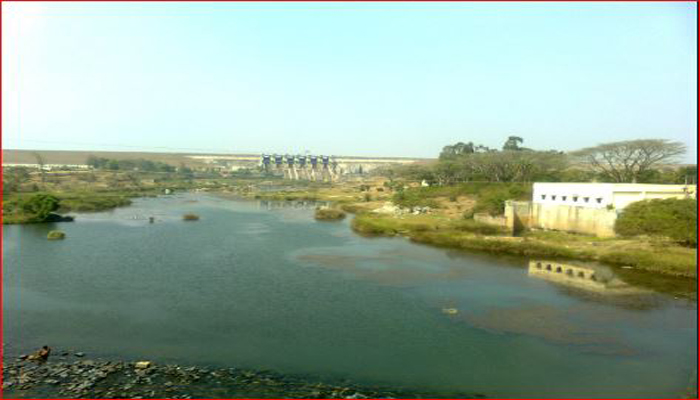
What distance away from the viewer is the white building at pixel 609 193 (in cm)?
3212

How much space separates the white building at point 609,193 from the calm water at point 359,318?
9.08 metres

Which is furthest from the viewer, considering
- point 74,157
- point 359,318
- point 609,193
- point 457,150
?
point 74,157

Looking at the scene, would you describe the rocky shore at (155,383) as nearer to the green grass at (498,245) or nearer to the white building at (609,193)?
the green grass at (498,245)

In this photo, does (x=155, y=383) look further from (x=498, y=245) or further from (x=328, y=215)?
(x=328, y=215)

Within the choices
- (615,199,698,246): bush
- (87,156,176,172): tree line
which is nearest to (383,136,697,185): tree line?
(615,199,698,246): bush

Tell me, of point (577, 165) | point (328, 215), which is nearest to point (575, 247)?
point (328, 215)

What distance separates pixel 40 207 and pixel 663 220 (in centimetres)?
4563

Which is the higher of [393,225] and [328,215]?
[393,225]

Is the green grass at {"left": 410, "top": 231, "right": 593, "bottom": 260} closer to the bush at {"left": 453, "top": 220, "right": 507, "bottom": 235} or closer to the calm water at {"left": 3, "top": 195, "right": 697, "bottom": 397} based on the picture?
the bush at {"left": 453, "top": 220, "right": 507, "bottom": 235}

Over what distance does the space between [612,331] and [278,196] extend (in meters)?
63.2

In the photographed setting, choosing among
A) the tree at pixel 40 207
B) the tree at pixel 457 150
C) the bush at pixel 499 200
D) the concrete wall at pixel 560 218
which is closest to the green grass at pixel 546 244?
the concrete wall at pixel 560 218

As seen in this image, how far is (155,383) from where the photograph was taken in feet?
42.2

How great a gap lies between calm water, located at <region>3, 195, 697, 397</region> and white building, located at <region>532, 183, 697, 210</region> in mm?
9078

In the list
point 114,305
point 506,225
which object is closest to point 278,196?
point 506,225
